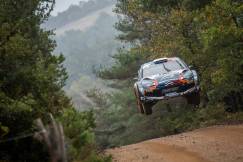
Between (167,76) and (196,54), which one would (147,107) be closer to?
(167,76)

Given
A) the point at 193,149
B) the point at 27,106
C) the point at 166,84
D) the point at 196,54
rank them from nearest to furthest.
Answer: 1. the point at 27,106
2. the point at 193,149
3. the point at 166,84
4. the point at 196,54

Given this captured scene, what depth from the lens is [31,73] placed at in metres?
10.4

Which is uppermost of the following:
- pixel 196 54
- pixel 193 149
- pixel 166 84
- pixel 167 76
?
pixel 167 76

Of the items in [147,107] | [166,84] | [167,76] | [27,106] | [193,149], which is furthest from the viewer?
[147,107]

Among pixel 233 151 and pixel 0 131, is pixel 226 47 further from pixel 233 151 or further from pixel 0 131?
pixel 0 131

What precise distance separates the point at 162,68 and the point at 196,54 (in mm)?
6301

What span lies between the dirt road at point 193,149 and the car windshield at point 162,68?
8.55 feet

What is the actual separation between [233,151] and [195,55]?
910cm

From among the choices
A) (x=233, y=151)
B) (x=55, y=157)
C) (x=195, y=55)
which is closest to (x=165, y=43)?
(x=195, y=55)

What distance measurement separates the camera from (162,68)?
1728 centimetres

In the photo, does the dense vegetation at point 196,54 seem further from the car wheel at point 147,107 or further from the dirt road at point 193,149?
the car wheel at point 147,107

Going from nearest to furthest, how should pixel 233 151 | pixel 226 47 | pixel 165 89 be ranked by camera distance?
pixel 233 151, pixel 165 89, pixel 226 47

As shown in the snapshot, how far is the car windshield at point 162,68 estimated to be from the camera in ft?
56.2

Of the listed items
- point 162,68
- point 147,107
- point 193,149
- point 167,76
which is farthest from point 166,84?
point 193,149
